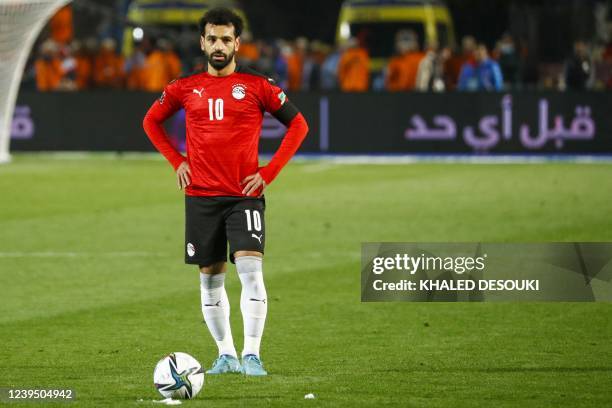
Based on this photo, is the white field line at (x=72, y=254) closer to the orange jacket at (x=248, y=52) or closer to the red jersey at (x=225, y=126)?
the red jersey at (x=225, y=126)

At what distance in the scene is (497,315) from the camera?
11.1m

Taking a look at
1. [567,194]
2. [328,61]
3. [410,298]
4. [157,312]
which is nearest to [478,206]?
[567,194]

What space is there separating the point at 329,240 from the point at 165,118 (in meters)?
6.99

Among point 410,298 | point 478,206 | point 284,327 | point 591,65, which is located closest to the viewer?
point 410,298

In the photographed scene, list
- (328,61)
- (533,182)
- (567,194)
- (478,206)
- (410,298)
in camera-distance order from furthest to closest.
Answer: (328,61) → (533,182) → (567,194) → (478,206) → (410,298)

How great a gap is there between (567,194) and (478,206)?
1880 millimetres

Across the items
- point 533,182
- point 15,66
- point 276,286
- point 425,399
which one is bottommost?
point 533,182

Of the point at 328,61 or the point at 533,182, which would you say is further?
the point at 328,61

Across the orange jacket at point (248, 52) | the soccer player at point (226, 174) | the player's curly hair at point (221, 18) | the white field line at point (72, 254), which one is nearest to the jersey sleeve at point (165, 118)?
the soccer player at point (226, 174)

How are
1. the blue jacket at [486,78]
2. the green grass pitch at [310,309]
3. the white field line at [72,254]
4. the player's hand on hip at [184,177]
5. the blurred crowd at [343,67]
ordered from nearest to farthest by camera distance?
1. the green grass pitch at [310,309]
2. the player's hand on hip at [184,177]
3. the white field line at [72,254]
4. the blue jacket at [486,78]
5. the blurred crowd at [343,67]

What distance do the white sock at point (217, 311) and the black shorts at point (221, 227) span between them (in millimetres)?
130

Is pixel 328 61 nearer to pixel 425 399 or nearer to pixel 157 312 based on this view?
pixel 157 312

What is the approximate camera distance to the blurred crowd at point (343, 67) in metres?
29.1

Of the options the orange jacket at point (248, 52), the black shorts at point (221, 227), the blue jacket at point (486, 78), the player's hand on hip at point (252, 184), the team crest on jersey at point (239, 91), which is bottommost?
the orange jacket at point (248, 52)
